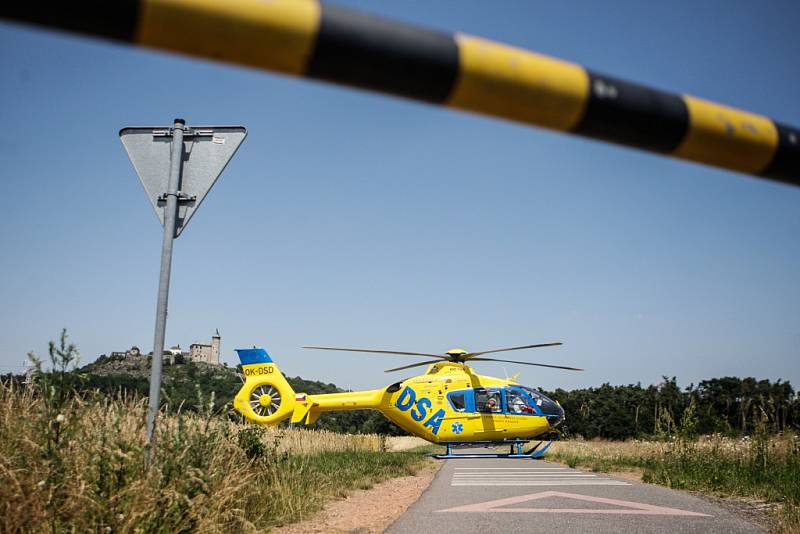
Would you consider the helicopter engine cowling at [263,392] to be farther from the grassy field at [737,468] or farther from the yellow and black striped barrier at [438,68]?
the yellow and black striped barrier at [438,68]

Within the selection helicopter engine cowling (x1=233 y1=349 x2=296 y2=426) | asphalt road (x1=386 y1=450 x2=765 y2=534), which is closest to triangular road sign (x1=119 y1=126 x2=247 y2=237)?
asphalt road (x1=386 y1=450 x2=765 y2=534)

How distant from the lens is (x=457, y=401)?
53.9ft

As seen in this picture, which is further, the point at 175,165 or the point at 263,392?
the point at 263,392

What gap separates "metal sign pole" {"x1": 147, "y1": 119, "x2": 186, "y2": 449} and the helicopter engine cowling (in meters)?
13.8

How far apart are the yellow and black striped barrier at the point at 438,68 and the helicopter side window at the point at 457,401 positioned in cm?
1537

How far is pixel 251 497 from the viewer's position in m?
6.88

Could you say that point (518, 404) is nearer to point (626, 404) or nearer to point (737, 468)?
point (737, 468)

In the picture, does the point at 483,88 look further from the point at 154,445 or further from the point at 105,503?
the point at 154,445

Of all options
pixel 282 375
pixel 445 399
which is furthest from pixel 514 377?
pixel 282 375

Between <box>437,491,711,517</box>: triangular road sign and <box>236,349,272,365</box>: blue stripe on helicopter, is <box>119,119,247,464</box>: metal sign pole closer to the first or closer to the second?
<box>437,491,711,517</box>: triangular road sign

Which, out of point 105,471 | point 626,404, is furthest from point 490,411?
point 626,404

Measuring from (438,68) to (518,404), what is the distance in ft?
52.8

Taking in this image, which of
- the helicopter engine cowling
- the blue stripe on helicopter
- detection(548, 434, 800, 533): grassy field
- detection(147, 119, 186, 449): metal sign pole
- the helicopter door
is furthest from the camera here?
the blue stripe on helicopter

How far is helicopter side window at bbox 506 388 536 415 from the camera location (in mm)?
16391
